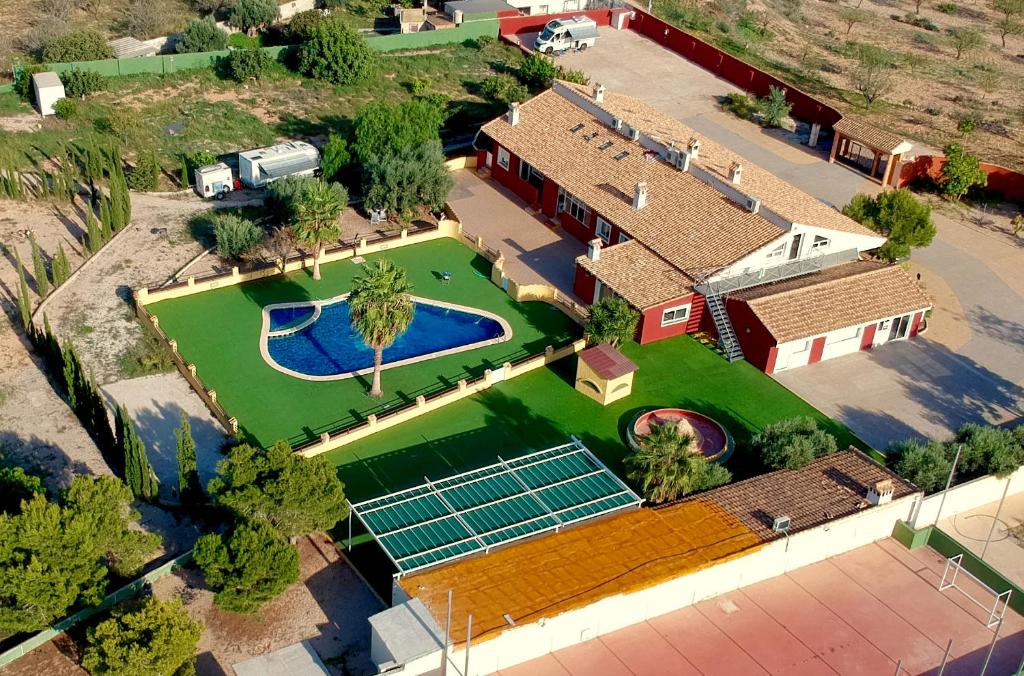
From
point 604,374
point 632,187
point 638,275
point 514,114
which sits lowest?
point 604,374

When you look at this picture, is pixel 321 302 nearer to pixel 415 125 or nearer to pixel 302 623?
pixel 415 125

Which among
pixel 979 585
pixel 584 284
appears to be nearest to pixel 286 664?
pixel 979 585

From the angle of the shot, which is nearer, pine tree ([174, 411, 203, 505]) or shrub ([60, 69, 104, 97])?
pine tree ([174, 411, 203, 505])

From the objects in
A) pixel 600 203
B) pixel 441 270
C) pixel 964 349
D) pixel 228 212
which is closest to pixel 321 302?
pixel 441 270

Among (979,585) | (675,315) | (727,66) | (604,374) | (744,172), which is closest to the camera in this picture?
(979,585)

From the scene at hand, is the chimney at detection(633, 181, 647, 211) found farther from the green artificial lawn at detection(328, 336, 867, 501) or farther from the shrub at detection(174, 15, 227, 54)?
the shrub at detection(174, 15, 227, 54)

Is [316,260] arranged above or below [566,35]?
below

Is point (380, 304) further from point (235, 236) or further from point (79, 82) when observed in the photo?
point (79, 82)

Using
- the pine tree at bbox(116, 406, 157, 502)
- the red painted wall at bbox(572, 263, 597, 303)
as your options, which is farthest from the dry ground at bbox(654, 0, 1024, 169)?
the pine tree at bbox(116, 406, 157, 502)
